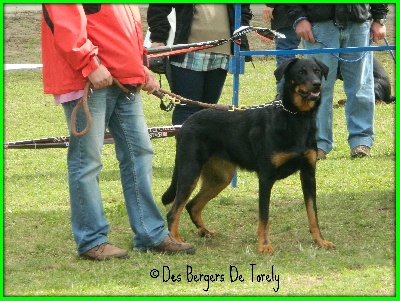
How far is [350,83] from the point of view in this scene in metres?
8.59

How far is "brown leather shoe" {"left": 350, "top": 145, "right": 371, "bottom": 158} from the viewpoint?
8539mm

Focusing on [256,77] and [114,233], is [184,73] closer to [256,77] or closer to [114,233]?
[114,233]

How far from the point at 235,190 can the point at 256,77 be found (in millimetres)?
8082

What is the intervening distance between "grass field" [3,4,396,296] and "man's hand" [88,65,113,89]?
1.09 metres

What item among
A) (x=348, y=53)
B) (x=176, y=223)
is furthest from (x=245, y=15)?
(x=176, y=223)

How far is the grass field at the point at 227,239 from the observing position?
4824 mm

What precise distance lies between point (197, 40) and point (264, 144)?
69.3 inches

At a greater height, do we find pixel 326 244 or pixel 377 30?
Answer: pixel 377 30

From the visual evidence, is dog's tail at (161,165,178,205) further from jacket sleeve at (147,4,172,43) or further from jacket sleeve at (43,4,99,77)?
jacket sleeve at (147,4,172,43)

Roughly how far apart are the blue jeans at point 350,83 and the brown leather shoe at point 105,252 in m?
3.22

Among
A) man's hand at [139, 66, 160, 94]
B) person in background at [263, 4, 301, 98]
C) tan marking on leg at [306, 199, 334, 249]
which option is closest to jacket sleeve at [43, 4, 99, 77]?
man's hand at [139, 66, 160, 94]

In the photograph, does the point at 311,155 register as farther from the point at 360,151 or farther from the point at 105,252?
the point at 360,151

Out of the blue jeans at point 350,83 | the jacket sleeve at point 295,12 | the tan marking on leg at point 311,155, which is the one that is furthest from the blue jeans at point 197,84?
the tan marking on leg at point 311,155

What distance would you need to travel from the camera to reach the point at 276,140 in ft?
18.5
